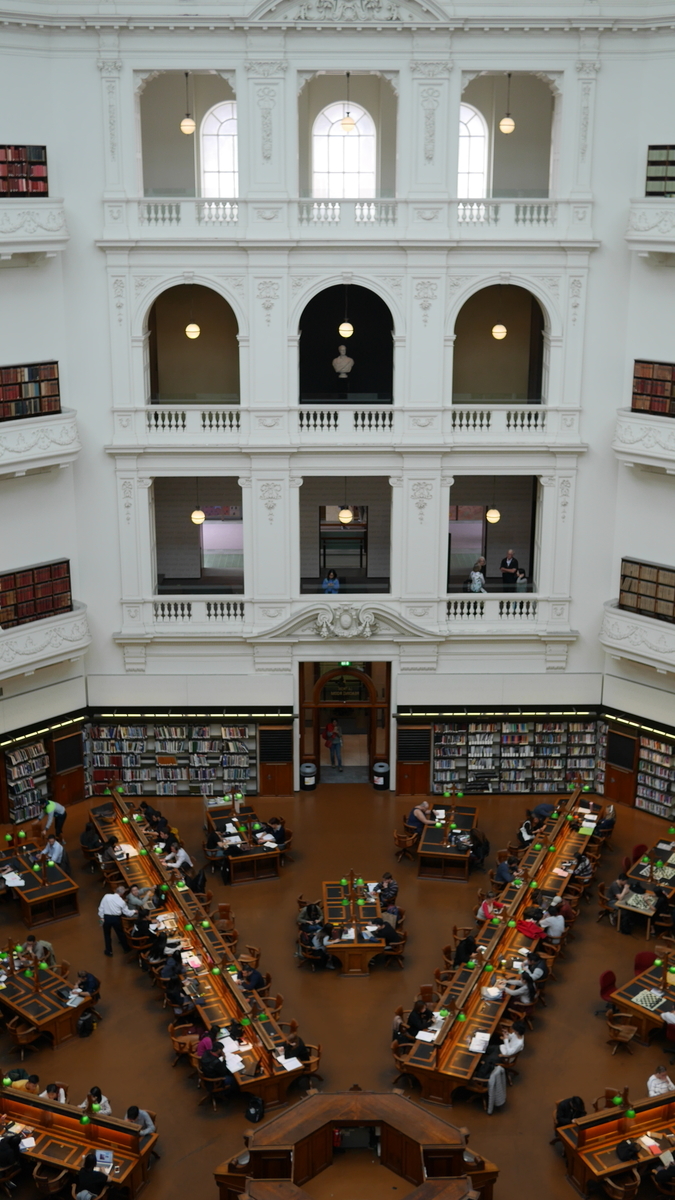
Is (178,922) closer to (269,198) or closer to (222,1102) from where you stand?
(222,1102)

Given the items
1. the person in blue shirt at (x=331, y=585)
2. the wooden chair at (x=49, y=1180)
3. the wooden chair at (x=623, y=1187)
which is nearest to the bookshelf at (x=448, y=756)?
the person in blue shirt at (x=331, y=585)

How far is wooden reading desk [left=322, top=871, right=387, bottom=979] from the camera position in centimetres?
1892

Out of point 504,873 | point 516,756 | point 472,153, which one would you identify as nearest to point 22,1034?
point 504,873

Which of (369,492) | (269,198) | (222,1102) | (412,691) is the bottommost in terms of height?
(222,1102)

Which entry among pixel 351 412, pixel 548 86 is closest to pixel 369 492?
pixel 351 412

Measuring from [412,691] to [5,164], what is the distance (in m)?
11.7

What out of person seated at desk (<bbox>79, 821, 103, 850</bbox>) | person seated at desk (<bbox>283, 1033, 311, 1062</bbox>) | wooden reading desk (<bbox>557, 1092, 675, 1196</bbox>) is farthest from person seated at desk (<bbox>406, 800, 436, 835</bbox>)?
wooden reading desk (<bbox>557, 1092, 675, 1196</bbox>)

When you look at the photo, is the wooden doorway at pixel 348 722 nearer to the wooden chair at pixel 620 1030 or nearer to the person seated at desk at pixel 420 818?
the person seated at desk at pixel 420 818

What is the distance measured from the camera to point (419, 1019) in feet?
55.1

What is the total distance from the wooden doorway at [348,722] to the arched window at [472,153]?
364 inches

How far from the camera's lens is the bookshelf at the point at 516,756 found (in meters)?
24.1

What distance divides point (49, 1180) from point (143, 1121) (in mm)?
1262

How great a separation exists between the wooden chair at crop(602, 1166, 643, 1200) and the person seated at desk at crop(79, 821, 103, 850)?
10444mm

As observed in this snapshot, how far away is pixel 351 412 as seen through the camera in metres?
22.6
